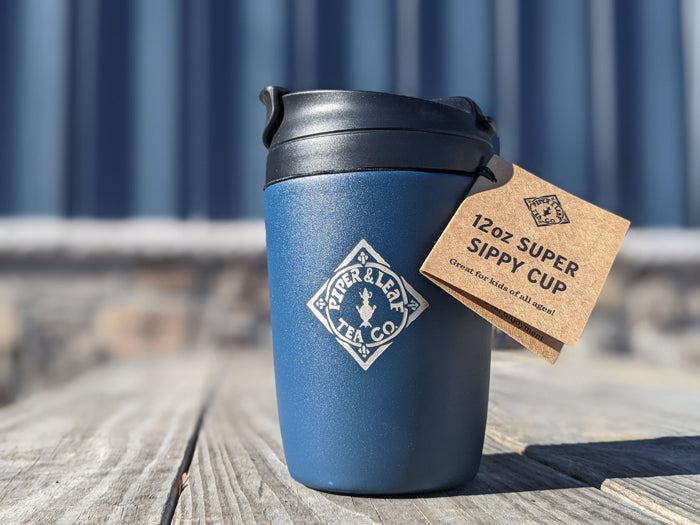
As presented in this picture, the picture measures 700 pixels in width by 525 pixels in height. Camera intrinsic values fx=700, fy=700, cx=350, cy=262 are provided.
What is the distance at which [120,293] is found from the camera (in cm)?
256

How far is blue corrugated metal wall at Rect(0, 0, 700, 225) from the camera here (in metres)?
2.58

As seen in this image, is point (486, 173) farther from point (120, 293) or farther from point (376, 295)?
point (120, 293)

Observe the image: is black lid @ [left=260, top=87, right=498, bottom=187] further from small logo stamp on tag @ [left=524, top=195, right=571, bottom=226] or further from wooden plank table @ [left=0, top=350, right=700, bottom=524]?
wooden plank table @ [left=0, top=350, right=700, bottom=524]

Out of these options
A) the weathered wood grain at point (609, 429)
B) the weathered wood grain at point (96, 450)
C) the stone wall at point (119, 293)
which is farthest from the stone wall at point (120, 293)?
the weathered wood grain at point (609, 429)

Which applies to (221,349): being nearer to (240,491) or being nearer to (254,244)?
(254,244)

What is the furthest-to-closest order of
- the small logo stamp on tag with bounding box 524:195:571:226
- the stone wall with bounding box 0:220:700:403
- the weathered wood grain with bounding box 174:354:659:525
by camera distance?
the stone wall with bounding box 0:220:700:403, the small logo stamp on tag with bounding box 524:195:571:226, the weathered wood grain with bounding box 174:354:659:525

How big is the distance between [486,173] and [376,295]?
26 centimetres

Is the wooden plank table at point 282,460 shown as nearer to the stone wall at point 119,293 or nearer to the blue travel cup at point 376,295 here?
the blue travel cup at point 376,295

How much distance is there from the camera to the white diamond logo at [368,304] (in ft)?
3.30

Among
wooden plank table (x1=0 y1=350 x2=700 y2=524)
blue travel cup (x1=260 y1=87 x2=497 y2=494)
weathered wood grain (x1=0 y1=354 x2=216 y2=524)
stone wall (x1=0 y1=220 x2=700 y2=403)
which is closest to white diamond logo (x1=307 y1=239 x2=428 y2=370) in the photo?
blue travel cup (x1=260 y1=87 x2=497 y2=494)

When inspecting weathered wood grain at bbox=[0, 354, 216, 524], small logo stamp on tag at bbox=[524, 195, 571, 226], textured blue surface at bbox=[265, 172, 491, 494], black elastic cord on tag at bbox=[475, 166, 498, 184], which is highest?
black elastic cord on tag at bbox=[475, 166, 498, 184]

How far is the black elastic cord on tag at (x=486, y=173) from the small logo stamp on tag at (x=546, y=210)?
6cm

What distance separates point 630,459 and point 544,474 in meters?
0.19

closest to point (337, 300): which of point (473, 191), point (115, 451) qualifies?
point (473, 191)
